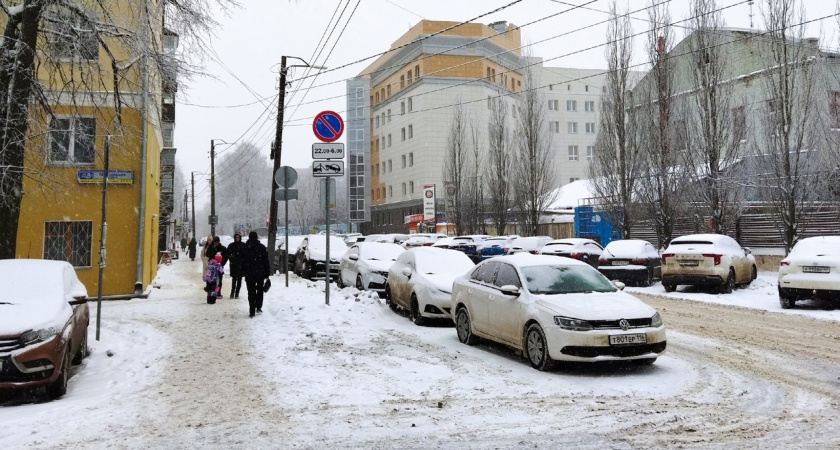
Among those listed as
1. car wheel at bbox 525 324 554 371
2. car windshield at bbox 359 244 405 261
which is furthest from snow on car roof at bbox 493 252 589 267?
car windshield at bbox 359 244 405 261

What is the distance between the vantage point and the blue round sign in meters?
12.9

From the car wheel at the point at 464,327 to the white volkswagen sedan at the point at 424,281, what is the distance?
1458 mm

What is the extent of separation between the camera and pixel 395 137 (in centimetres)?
6944

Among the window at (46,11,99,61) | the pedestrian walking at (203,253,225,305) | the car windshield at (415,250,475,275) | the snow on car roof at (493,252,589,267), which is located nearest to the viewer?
the snow on car roof at (493,252,589,267)

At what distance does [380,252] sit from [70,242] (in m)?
8.32

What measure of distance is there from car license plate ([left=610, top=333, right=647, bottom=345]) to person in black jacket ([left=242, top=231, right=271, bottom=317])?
25.1ft

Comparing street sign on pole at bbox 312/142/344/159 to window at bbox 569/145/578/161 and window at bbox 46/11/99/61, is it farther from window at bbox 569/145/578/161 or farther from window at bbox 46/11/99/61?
window at bbox 569/145/578/161

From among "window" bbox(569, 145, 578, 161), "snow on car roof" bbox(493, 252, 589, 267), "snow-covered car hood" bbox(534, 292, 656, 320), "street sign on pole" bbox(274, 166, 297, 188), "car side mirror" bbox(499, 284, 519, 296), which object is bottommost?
"snow-covered car hood" bbox(534, 292, 656, 320)

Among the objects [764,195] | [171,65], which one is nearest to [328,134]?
[171,65]

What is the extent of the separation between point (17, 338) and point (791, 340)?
10.6 meters

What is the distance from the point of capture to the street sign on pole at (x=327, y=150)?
13.2m

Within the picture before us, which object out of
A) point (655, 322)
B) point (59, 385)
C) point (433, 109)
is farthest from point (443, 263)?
point (433, 109)

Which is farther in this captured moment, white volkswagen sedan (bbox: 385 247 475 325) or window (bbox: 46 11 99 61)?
white volkswagen sedan (bbox: 385 247 475 325)

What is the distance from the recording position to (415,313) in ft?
40.0
